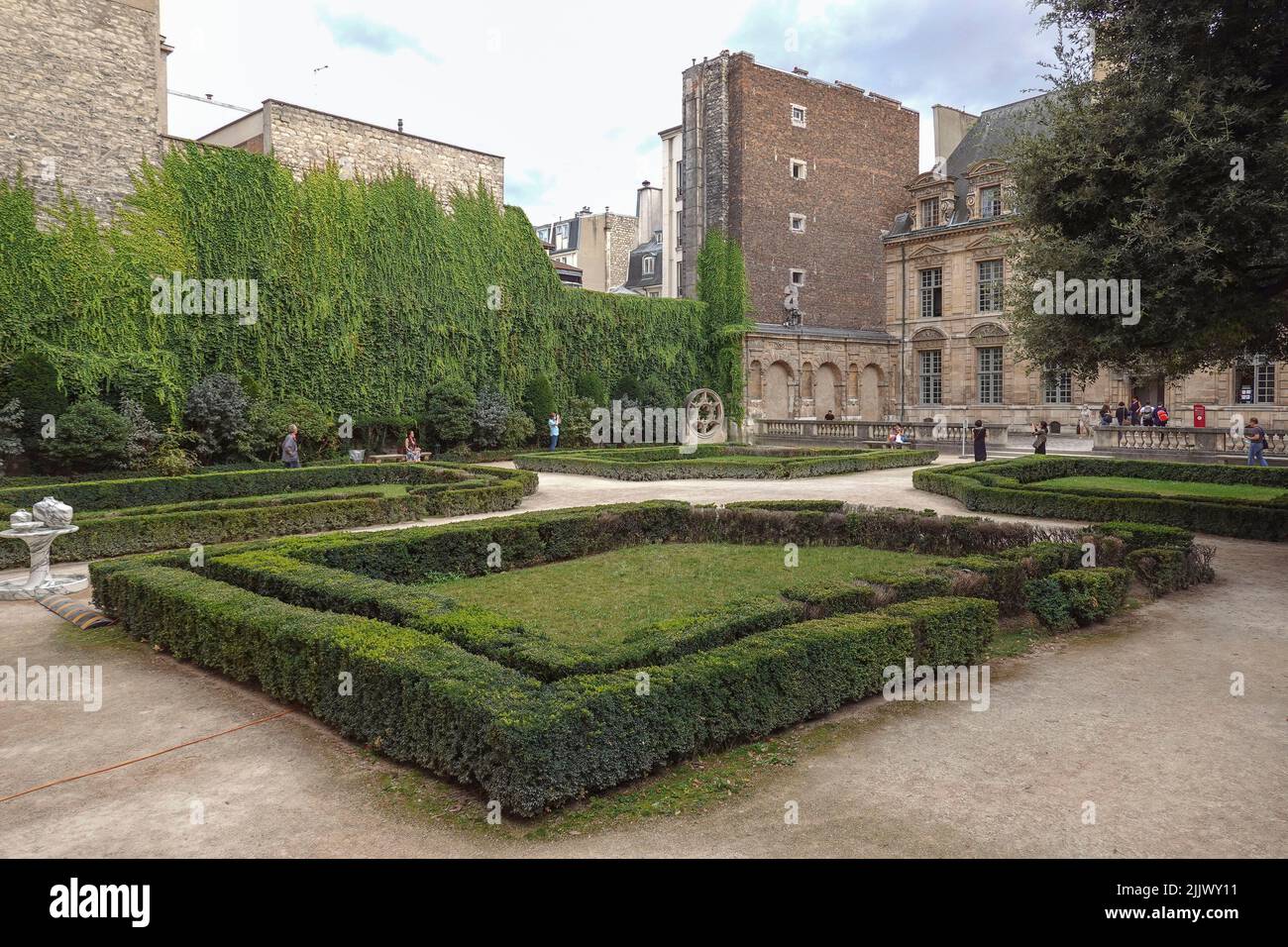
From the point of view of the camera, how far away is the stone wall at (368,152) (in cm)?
2995

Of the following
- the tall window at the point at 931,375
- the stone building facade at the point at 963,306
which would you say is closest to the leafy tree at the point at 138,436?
the stone building facade at the point at 963,306

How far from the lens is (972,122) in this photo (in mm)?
47344

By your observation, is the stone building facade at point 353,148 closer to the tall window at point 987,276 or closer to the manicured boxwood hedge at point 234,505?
the manicured boxwood hedge at point 234,505

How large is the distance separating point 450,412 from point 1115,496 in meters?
20.9

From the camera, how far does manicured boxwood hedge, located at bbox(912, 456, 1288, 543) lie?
45.5ft

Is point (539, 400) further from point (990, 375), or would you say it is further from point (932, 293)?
point (932, 293)

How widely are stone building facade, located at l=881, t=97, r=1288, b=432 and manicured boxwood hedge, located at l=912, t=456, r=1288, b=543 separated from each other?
56.1ft

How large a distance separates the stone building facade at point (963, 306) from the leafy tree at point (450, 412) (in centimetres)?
2253

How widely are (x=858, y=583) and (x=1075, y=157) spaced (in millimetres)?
7313

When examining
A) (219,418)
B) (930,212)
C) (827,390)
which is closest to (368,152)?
(219,418)

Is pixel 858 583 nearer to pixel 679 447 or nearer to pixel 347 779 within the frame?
pixel 347 779

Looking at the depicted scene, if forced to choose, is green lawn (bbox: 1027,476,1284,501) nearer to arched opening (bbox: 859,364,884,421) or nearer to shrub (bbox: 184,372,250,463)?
shrub (bbox: 184,372,250,463)

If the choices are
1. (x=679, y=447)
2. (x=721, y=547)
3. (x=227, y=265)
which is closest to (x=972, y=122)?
(x=679, y=447)

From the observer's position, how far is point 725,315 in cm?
4069
